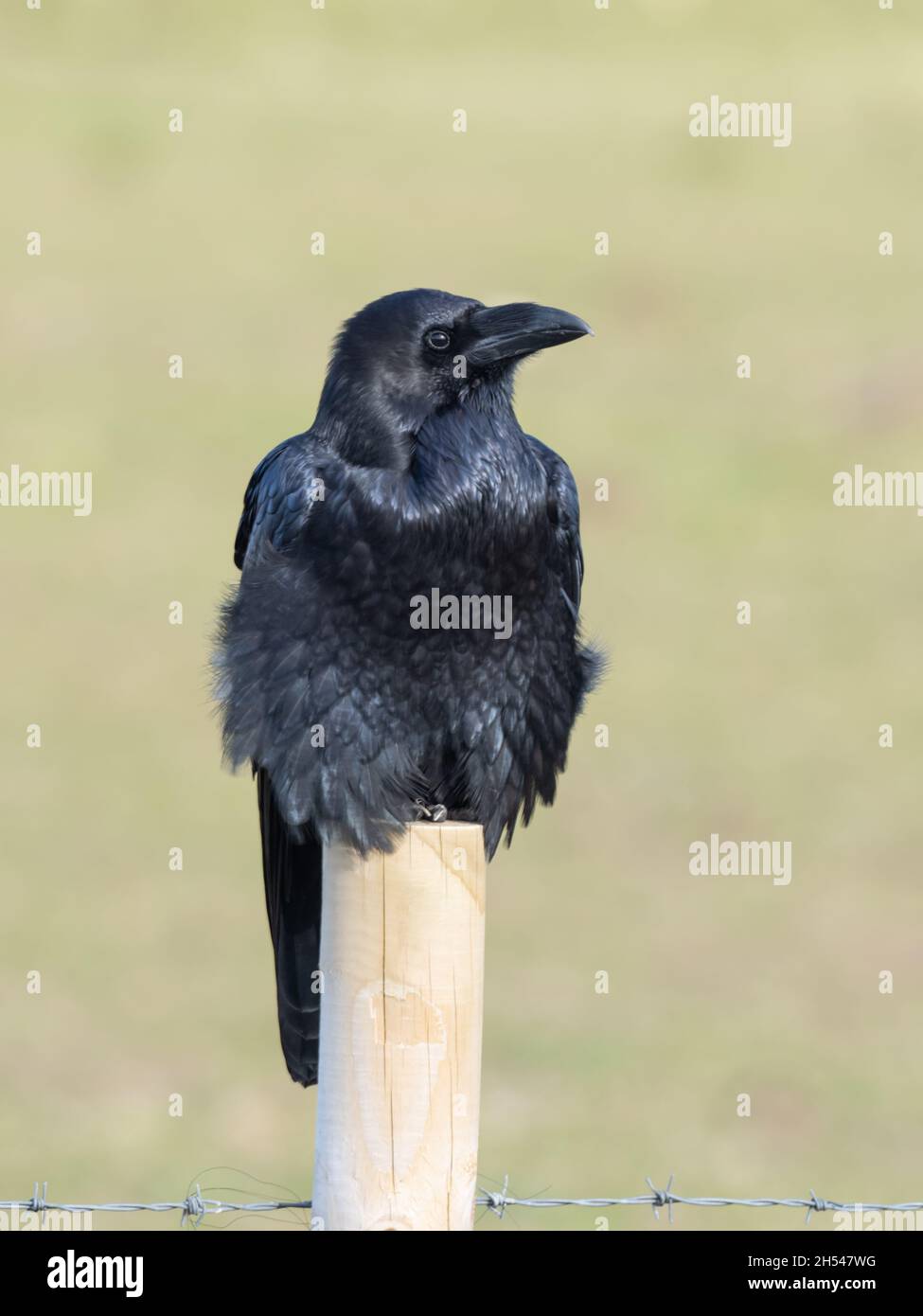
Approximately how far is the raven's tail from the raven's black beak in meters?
1.33

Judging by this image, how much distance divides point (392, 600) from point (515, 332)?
2.76 feet

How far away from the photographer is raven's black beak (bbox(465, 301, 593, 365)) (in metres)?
6.18

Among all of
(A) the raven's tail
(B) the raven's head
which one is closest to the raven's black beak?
(B) the raven's head

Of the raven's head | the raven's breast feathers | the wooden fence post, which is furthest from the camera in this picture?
the raven's head

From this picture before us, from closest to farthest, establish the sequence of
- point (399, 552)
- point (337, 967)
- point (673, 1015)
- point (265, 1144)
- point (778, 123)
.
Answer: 1. point (337, 967)
2. point (399, 552)
3. point (265, 1144)
4. point (673, 1015)
5. point (778, 123)

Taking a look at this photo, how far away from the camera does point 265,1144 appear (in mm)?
11383

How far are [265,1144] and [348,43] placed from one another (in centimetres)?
2524

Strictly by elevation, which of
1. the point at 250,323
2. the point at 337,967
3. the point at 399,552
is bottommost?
the point at 337,967

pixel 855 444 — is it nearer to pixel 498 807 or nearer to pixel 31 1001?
pixel 31 1001

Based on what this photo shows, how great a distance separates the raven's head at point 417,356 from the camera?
6.11 meters

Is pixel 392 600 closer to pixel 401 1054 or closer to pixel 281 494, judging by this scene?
pixel 281 494

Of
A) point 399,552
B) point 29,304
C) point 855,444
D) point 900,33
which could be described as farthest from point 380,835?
point 900,33

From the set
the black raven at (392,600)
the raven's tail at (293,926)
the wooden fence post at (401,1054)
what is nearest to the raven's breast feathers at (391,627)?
the black raven at (392,600)

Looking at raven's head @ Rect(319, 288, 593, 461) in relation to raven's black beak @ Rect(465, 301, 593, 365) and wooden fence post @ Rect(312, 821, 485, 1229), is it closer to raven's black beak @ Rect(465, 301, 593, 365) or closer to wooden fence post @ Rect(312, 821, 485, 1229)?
raven's black beak @ Rect(465, 301, 593, 365)
